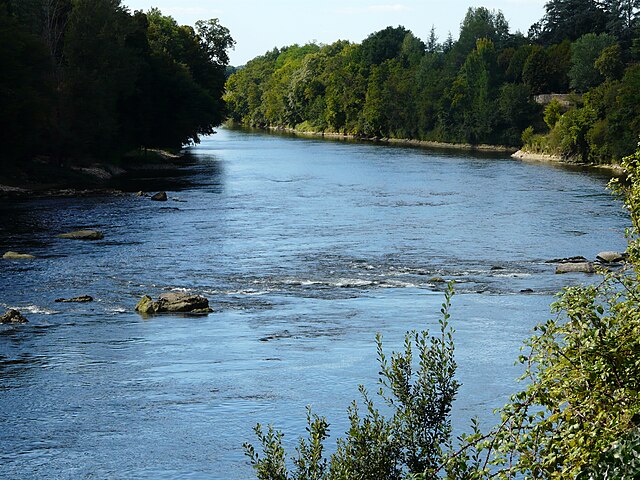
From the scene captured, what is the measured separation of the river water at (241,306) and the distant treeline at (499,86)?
95.6 ft

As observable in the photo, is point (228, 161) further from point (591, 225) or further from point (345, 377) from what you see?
point (345, 377)

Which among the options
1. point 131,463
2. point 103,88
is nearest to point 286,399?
point 131,463

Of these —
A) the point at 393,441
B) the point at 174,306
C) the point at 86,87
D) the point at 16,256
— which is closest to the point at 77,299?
the point at 174,306

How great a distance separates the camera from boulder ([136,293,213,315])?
2683 centimetres

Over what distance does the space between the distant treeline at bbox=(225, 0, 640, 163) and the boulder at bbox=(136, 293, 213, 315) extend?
57.6m

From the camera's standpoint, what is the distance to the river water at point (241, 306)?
17234 millimetres

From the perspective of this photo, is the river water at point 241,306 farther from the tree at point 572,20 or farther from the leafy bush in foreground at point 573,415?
the tree at point 572,20

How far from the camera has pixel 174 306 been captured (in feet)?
88.7

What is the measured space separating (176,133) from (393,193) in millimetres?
34381

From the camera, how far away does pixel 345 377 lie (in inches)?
797

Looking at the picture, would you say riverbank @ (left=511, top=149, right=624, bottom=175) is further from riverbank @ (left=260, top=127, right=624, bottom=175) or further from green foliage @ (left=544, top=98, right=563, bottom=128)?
green foliage @ (left=544, top=98, right=563, bottom=128)

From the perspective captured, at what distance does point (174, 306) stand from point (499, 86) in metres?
108

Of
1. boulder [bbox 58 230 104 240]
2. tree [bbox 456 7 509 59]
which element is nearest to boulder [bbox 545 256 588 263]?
boulder [bbox 58 230 104 240]

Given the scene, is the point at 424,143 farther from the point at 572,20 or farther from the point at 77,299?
the point at 77,299
